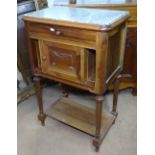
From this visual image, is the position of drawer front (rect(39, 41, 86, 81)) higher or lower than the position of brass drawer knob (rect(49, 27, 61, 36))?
lower

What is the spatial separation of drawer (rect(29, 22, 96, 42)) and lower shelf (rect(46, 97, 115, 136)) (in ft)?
2.19

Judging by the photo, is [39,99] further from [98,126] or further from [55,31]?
[55,31]

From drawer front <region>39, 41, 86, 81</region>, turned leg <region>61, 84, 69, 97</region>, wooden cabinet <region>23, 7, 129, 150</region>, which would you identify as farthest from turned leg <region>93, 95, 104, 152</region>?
turned leg <region>61, 84, 69, 97</region>

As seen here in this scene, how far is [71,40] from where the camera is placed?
1085 mm

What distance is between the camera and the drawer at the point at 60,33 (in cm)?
102

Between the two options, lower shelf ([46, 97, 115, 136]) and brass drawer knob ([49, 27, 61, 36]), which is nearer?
brass drawer knob ([49, 27, 61, 36])

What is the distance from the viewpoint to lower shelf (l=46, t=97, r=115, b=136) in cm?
147

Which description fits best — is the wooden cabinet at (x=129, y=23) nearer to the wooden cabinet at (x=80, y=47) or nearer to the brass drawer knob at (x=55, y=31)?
the wooden cabinet at (x=80, y=47)

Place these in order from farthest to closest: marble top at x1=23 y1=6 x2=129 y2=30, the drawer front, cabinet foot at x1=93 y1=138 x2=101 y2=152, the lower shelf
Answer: the lower shelf
cabinet foot at x1=93 y1=138 x2=101 y2=152
the drawer front
marble top at x1=23 y1=6 x2=129 y2=30

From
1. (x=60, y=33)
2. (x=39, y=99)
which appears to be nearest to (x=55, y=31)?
(x=60, y=33)

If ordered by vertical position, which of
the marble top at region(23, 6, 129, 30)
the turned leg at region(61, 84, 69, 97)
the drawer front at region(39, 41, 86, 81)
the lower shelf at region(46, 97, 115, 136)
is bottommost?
the lower shelf at region(46, 97, 115, 136)

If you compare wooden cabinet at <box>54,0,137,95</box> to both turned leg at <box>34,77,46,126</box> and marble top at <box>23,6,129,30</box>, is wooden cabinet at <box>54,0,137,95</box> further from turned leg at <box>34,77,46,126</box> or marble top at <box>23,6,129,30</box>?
turned leg at <box>34,77,46,126</box>

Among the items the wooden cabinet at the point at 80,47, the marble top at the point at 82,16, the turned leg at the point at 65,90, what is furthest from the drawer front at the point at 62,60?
the turned leg at the point at 65,90

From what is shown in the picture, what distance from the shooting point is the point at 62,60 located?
3.92ft
